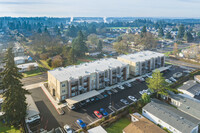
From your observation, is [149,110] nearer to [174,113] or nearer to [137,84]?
[174,113]

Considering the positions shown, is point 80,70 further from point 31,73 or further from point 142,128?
point 142,128

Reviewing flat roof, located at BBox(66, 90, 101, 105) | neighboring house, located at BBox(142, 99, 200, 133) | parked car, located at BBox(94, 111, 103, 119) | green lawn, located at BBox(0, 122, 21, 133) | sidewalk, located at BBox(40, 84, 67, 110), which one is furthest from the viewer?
sidewalk, located at BBox(40, 84, 67, 110)

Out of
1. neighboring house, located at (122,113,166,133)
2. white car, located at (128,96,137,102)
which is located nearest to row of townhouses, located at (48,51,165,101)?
white car, located at (128,96,137,102)

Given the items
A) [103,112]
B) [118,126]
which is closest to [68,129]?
[103,112]

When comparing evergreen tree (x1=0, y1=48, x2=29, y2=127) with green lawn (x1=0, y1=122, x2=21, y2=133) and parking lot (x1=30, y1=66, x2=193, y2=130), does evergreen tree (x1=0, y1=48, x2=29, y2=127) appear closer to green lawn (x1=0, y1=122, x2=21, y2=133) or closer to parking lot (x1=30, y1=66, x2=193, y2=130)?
green lawn (x1=0, y1=122, x2=21, y2=133)

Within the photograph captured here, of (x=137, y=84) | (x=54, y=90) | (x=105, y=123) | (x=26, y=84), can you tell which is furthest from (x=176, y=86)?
(x=26, y=84)

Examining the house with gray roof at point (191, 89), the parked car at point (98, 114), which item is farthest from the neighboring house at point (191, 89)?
the parked car at point (98, 114)

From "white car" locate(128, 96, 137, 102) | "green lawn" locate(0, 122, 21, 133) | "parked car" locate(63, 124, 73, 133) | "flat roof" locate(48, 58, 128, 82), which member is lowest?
"green lawn" locate(0, 122, 21, 133)
